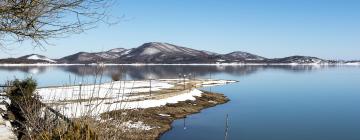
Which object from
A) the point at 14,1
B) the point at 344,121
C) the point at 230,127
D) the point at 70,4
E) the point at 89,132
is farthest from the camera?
the point at 344,121

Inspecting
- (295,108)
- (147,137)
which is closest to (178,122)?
(147,137)

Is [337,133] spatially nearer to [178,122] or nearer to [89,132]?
[178,122]

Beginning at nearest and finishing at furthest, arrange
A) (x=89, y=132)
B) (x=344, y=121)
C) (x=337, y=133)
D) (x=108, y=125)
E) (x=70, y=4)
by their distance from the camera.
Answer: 1. (x=89, y=132)
2. (x=108, y=125)
3. (x=70, y=4)
4. (x=337, y=133)
5. (x=344, y=121)

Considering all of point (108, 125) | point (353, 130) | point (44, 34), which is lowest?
point (353, 130)

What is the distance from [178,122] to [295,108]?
18808 mm

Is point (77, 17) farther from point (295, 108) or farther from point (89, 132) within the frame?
point (295, 108)

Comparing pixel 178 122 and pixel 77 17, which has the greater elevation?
pixel 77 17

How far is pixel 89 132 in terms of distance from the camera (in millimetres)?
7383

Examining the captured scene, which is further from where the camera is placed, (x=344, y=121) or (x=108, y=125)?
(x=344, y=121)

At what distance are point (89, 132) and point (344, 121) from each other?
38.9 metres

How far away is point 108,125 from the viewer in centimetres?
862

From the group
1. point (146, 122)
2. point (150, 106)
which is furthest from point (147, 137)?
point (150, 106)

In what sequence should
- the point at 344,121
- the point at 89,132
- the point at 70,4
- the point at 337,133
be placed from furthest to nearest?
the point at 344,121, the point at 337,133, the point at 70,4, the point at 89,132

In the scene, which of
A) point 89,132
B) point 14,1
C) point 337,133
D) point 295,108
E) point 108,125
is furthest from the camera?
point 295,108
